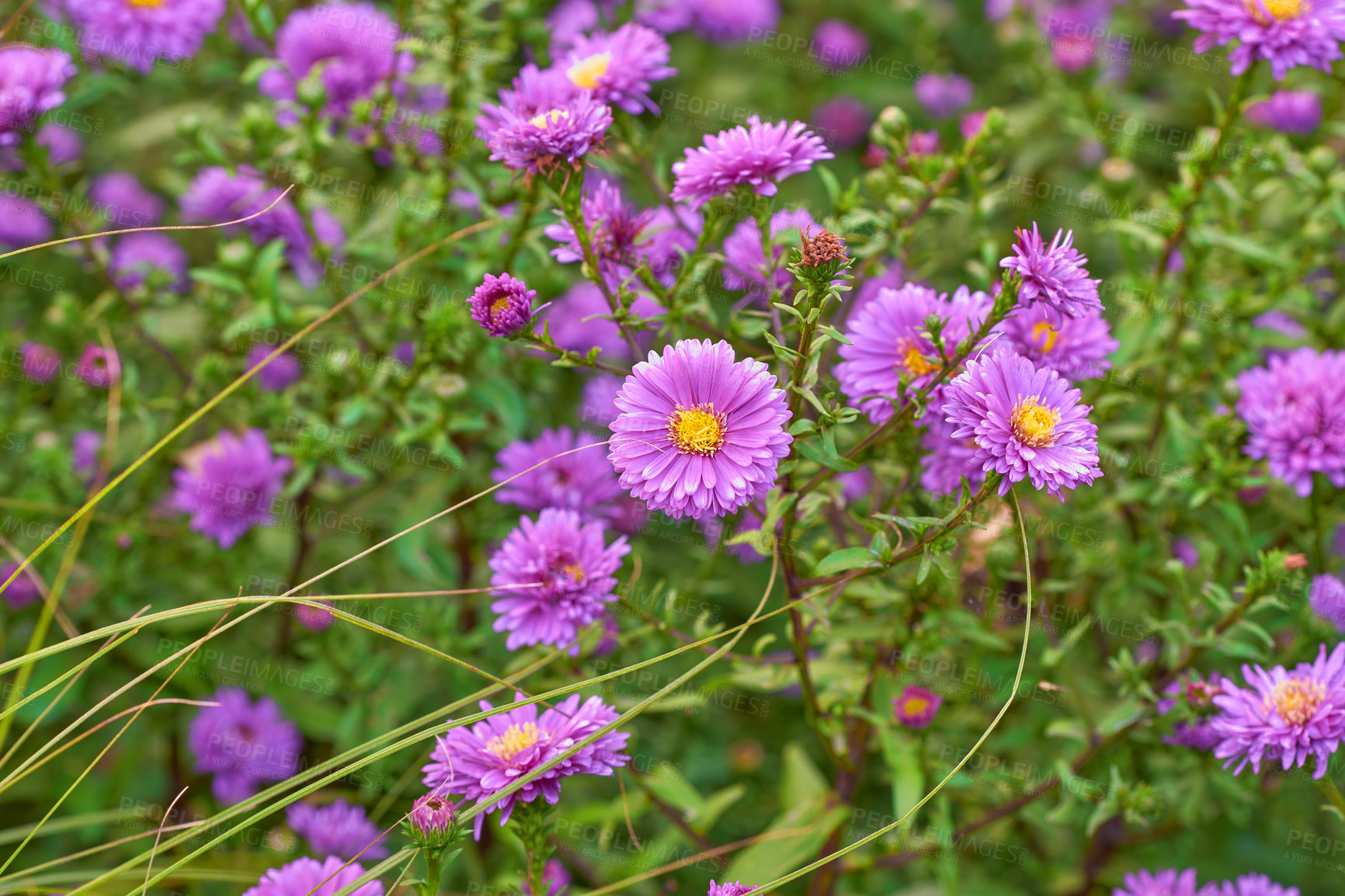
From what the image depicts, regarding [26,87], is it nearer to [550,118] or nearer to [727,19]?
[550,118]

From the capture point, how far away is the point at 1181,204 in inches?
76.3

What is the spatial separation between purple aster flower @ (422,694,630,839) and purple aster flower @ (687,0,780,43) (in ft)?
8.52

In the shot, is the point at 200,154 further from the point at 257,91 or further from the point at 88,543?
the point at 257,91

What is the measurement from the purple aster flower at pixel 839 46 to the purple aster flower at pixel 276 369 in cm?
224

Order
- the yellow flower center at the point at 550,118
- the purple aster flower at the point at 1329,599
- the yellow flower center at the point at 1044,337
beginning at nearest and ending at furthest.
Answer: the yellow flower center at the point at 550,118 < the yellow flower center at the point at 1044,337 < the purple aster flower at the point at 1329,599

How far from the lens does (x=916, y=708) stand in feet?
5.81

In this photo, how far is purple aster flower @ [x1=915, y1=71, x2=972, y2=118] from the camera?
3527mm

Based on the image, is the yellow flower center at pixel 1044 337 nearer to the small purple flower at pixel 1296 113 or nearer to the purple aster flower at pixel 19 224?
the small purple flower at pixel 1296 113

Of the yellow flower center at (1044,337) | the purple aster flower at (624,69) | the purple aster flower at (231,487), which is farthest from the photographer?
the purple aster flower at (231,487)

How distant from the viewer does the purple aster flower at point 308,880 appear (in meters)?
1.43

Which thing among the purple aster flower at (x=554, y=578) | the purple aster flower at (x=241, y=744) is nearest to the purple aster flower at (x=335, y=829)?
the purple aster flower at (x=241, y=744)

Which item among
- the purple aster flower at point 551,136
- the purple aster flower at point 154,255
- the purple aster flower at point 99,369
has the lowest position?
the purple aster flower at point 154,255

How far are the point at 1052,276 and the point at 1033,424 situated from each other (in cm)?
19

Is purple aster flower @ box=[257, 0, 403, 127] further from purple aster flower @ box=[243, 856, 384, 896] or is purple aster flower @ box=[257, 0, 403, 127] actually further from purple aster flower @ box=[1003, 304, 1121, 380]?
purple aster flower @ box=[243, 856, 384, 896]
